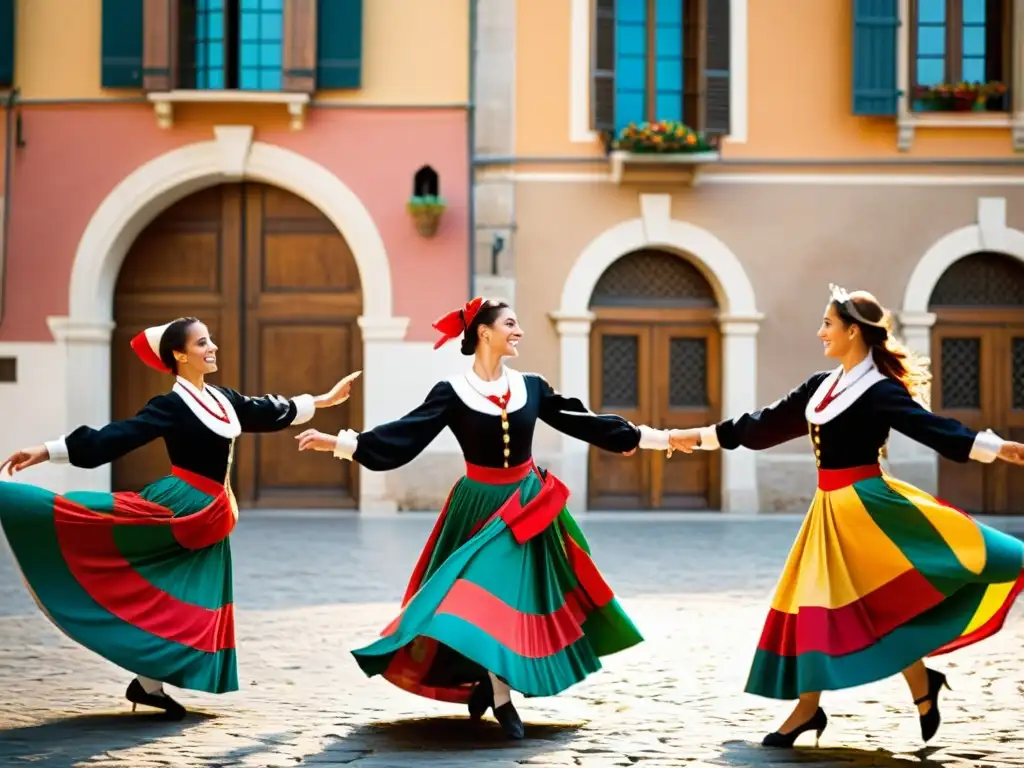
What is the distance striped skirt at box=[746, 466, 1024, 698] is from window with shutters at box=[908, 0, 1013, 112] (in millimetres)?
10702

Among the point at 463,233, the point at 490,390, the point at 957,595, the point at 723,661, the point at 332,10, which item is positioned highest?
the point at 332,10

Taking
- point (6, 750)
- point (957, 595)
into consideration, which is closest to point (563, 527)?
point (957, 595)

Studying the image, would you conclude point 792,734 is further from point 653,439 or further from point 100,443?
point 100,443

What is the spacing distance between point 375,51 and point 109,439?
10.1 meters

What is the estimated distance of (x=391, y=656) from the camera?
18.5 ft

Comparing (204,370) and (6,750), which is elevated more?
(204,370)

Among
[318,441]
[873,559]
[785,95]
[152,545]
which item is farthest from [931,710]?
[785,95]

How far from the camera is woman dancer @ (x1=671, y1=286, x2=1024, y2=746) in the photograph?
531 centimetres

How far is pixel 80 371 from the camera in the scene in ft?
50.1

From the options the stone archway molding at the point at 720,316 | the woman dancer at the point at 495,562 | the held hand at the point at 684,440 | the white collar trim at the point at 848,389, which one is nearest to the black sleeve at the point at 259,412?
the woman dancer at the point at 495,562

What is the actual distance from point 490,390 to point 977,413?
10.5 meters

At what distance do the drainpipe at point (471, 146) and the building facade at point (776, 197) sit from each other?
6cm

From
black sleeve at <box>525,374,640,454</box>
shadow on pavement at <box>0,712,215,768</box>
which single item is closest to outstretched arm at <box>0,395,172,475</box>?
shadow on pavement at <box>0,712,215,768</box>

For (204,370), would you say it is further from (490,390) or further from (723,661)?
(723,661)
